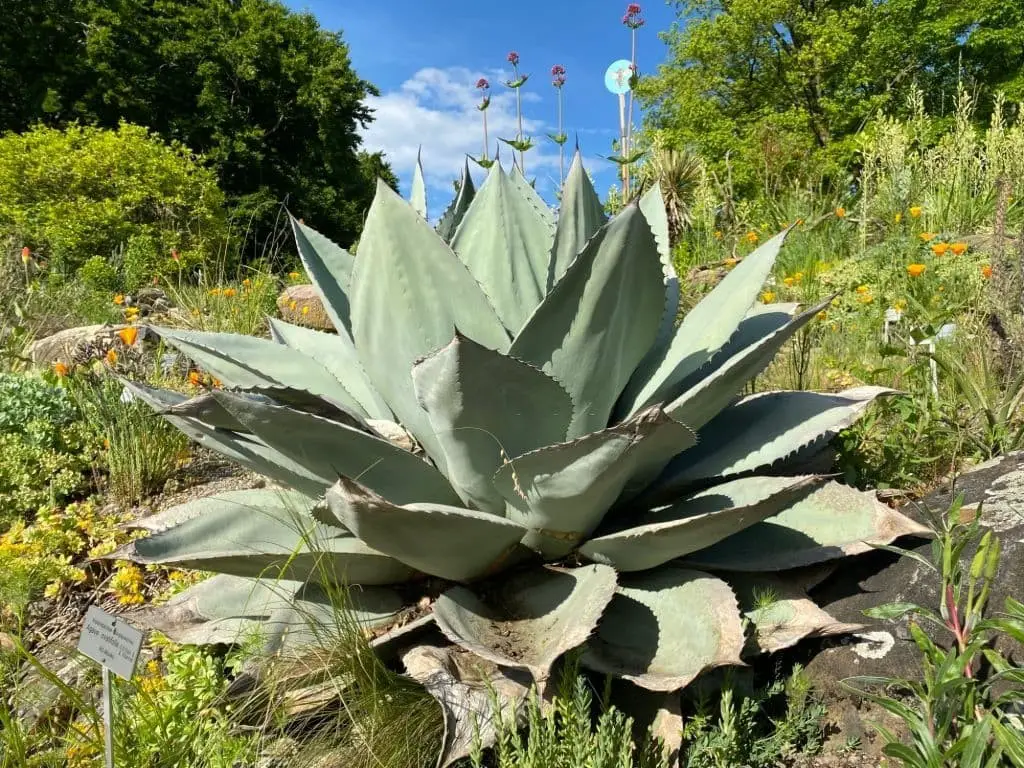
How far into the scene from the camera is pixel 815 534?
5.13ft

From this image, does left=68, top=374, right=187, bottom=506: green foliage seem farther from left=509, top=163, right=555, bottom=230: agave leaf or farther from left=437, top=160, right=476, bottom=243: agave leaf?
left=509, top=163, right=555, bottom=230: agave leaf

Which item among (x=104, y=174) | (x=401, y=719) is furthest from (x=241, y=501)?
(x=104, y=174)

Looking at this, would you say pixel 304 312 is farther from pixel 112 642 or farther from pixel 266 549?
pixel 112 642

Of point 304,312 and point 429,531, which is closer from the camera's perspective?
point 429,531

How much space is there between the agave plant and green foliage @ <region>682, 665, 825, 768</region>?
0.35 feet

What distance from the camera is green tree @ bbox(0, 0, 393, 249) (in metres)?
19.1

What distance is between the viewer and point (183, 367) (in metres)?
4.49

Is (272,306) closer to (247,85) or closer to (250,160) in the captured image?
(250,160)

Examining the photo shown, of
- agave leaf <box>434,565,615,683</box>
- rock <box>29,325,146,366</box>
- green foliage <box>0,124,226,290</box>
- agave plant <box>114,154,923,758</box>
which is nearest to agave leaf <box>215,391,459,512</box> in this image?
agave plant <box>114,154,923,758</box>

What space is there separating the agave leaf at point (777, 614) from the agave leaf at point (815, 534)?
52 millimetres

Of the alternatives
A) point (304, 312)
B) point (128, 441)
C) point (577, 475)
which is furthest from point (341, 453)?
point (304, 312)

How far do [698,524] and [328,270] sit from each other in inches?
50.0

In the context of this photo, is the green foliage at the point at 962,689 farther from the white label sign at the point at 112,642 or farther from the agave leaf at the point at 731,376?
the white label sign at the point at 112,642

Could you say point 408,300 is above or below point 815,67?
below
